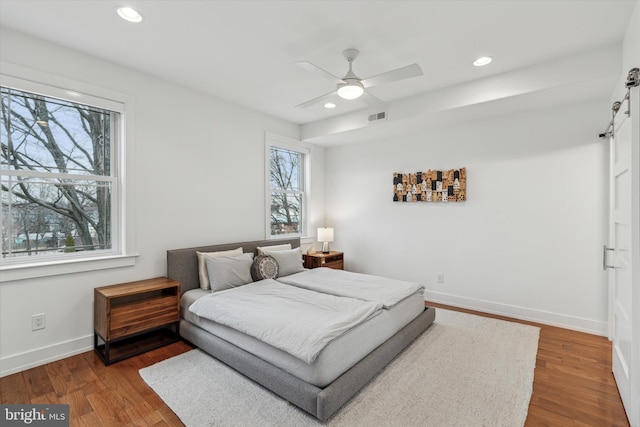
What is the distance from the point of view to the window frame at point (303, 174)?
464cm

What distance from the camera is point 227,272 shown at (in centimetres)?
343

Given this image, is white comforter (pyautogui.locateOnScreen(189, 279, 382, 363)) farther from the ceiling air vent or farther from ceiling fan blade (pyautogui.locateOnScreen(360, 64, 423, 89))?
the ceiling air vent

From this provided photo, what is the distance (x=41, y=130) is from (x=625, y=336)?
497 centimetres

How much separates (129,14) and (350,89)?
1.79m

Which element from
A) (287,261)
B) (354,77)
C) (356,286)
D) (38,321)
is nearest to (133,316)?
(38,321)

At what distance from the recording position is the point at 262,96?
3.94 m

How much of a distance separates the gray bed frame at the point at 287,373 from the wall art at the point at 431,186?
1686mm

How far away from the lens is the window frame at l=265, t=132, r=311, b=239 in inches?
183

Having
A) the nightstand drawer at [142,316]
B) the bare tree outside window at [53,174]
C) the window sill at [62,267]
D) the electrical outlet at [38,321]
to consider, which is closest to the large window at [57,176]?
the bare tree outside window at [53,174]

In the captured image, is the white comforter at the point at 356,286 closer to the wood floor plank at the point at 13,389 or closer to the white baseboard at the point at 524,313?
the white baseboard at the point at 524,313

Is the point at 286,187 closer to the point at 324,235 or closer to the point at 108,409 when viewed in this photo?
the point at 324,235

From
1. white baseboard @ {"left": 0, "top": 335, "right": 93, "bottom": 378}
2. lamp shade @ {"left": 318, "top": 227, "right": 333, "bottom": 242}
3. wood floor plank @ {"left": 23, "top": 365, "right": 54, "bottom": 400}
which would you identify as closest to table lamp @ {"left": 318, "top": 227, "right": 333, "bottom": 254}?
lamp shade @ {"left": 318, "top": 227, "right": 333, "bottom": 242}

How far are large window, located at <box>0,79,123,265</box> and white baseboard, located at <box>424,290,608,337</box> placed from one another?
4.19 m

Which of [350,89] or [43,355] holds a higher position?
[350,89]
